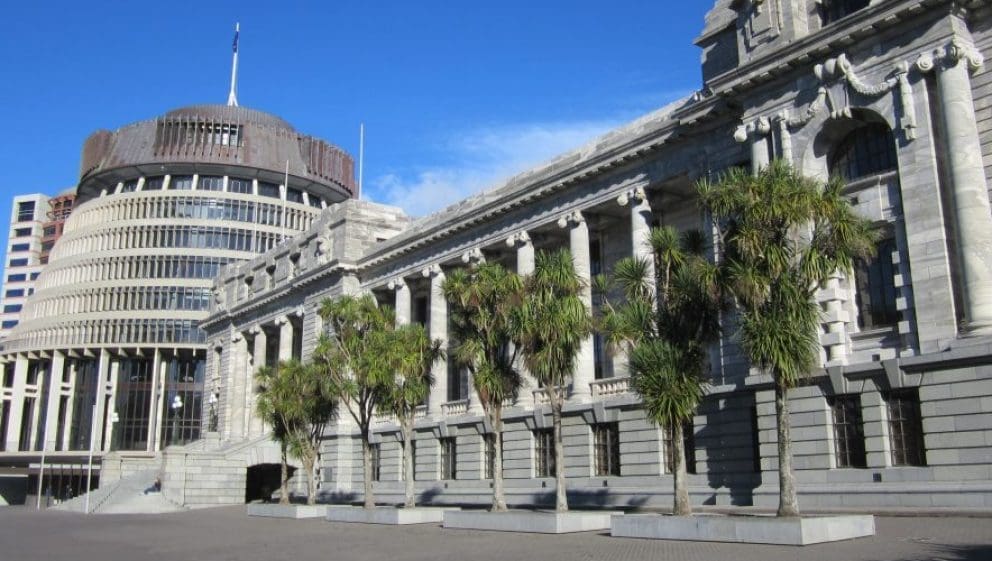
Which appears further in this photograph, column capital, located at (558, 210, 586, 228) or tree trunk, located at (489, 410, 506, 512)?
column capital, located at (558, 210, 586, 228)

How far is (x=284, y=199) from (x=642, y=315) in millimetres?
80612

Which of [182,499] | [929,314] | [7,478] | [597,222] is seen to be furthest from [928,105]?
[7,478]

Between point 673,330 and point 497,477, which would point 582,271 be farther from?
point 673,330

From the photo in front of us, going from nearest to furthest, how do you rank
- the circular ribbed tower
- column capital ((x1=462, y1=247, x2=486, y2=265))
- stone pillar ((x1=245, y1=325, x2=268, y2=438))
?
1. column capital ((x1=462, y1=247, x2=486, y2=265))
2. stone pillar ((x1=245, y1=325, x2=268, y2=438))
3. the circular ribbed tower

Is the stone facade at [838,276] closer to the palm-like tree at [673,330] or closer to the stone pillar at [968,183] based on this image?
the stone pillar at [968,183]

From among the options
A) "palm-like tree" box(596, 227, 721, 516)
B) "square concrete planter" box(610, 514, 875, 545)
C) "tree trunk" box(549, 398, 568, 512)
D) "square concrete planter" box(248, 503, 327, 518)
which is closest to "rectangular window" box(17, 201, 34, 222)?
"square concrete planter" box(248, 503, 327, 518)

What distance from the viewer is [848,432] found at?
94.8 feet

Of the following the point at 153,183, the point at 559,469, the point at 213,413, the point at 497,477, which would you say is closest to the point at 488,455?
the point at 497,477

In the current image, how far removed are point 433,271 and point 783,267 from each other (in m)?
33.3

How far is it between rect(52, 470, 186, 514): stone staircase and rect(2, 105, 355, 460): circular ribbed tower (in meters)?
38.9

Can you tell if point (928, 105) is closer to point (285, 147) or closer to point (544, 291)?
point (544, 291)

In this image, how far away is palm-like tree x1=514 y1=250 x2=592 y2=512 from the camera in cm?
3006

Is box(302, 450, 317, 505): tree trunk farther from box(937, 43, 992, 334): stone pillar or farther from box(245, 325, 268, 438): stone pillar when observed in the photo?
box(937, 43, 992, 334): stone pillar

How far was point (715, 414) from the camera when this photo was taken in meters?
34.1
